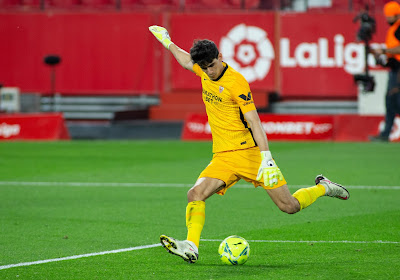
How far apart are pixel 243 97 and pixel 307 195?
144 centimetres

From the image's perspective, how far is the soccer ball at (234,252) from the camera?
276 inches

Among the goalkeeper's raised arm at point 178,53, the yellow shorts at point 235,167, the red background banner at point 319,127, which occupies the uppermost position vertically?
the goalkeeper's raised arm at point 178,53

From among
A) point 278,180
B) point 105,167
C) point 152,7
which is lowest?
point 105,167

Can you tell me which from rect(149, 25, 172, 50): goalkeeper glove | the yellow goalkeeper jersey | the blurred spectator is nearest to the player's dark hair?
the yellow goalkeeper jersey

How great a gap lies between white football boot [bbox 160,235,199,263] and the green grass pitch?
0.30 feet

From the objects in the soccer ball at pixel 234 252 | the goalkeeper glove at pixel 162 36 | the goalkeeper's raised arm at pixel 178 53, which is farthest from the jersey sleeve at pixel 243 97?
the goalkeeper glove at pixel 162 36

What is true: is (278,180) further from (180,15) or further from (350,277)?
(180,15)

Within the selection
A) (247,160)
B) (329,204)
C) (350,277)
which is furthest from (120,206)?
(350,277)

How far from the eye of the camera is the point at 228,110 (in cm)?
743

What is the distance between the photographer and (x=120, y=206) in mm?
10820

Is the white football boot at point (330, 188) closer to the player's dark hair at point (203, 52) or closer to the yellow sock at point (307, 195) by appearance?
the yellow sock at point (307, 195)

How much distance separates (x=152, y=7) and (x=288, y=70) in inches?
186

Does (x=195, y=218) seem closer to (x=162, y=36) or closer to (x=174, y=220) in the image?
(x=174, y=220)

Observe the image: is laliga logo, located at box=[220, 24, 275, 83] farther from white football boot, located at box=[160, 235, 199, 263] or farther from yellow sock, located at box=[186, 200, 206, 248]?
white football boot, located at box=[160, 235, 199, 263]
